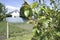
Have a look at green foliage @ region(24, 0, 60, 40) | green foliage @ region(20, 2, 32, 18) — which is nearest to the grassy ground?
green foliage @ region(24, 0, 60, 40)

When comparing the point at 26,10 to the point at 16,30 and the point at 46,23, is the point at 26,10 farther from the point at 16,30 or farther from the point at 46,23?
the point at 16,30

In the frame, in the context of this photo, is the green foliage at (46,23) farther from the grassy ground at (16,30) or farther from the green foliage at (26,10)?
the grassy ground at (16,30)

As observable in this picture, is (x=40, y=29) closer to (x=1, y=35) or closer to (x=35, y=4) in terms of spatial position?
(x=35, y=4)

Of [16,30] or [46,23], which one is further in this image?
[16,30]

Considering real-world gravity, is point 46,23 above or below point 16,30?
above

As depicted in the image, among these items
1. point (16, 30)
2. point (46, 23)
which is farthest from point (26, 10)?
point (16, 30)

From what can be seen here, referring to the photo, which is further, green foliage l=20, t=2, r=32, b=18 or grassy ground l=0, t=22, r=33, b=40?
grassy ground l=0, t=22, r=33, b=40

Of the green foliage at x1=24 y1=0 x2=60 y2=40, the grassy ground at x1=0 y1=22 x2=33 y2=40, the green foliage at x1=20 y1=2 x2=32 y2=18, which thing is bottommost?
the grassy ground at x1=0 y1=22 x2=33 y2=40

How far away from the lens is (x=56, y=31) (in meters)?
1.38

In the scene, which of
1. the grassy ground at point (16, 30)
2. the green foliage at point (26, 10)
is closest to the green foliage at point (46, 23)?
the green foliage at point (26, 10)

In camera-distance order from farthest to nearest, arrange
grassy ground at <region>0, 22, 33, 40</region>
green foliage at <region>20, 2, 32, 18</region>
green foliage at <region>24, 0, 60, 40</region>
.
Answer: grassy ground at <region>0, 22, 33, 40</region> < green foliage at <region>24, 0, 60, 40</region> < green foliage at <region>20, 2, 32, 18</region>

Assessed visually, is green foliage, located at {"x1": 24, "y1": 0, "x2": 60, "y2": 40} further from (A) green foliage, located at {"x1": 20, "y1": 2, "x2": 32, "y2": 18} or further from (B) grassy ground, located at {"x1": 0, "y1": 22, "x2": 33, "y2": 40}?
(B) grassy ground, located at {"x1": 0, "y1": 22, "x2": 33, "y2": 40}

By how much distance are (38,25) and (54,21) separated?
11 cm

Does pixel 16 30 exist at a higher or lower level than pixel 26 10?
lower
